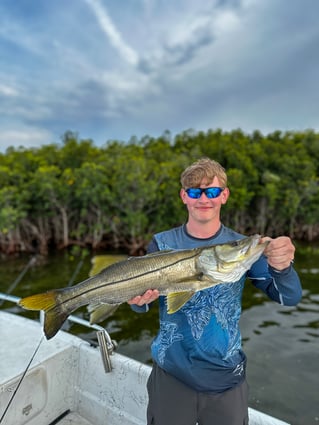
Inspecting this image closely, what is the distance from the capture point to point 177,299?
89.6 inches

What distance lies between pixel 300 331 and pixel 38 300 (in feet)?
29.0

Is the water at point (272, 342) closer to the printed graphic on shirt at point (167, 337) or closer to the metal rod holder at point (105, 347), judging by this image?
the metal rod holder at point (105, 347)

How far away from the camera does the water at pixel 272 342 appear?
6.39 m

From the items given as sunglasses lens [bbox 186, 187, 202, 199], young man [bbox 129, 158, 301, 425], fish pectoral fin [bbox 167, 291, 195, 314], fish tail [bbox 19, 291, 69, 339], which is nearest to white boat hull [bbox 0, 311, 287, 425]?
young man [bbox 129, 158, 301, 425]

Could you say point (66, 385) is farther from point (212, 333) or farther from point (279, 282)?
point (279, 282)

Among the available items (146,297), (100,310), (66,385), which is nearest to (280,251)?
(146,297)

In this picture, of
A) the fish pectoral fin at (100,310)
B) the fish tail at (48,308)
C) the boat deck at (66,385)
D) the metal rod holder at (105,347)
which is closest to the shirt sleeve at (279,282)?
the fish pectoral fin at (100,310)

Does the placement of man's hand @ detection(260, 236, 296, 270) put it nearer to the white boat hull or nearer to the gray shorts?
the gray shorts

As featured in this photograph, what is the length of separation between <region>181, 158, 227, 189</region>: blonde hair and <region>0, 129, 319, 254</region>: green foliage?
58.5ft

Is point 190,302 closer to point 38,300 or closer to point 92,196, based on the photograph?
point 38,300

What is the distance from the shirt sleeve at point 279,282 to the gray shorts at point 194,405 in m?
0.71

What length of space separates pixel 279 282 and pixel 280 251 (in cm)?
28

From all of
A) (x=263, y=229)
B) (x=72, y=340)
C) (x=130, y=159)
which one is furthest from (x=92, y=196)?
(x=72, y=340)

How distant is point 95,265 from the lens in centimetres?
269
